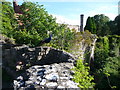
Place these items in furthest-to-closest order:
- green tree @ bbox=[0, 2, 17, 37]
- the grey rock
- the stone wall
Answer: green tree @ bbox=[0, 2, 17, 37] → the stone wall → the grey rock

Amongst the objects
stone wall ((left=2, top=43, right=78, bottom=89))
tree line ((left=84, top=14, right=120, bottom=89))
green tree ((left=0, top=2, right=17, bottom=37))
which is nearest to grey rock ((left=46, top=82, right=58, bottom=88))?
stone wall ((left=2, top=43, right=78, bottom=89))

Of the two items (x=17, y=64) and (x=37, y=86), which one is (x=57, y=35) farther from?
(x=37, y=86)

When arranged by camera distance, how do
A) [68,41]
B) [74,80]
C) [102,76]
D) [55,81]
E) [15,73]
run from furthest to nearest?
[68,41] → [102,76] → [15,73] → [74,80] → [55,81]


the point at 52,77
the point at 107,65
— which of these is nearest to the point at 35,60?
the point at 52,77

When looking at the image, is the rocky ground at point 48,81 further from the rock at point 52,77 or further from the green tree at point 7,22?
the green tree at point 7,22

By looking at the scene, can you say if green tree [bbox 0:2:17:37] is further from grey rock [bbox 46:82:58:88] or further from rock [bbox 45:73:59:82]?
grey rock [bbox 46:82:58:88]

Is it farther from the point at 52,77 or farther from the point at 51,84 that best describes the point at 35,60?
the point at 51,84

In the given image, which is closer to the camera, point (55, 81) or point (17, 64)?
point (55, 81)

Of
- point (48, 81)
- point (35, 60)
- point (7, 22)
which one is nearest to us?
point (48, 81)

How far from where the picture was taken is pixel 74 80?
2.72 meters

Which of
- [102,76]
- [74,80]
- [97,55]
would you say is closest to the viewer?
[74,80]

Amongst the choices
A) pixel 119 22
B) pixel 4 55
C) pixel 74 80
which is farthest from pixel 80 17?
pixel 74 80

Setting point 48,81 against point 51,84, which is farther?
point 48,81

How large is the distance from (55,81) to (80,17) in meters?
17.5
